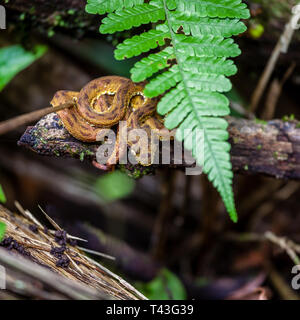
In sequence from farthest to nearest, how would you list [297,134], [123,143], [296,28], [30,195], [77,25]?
1. [30,195]
2. [296,28]
3. [77,25]
4. [297,134]
5. [123,143]

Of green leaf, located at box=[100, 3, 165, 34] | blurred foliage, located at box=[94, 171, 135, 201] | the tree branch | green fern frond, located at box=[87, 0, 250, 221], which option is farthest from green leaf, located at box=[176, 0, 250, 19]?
blurred foliage, located at box=[94, 171, 135, 201]

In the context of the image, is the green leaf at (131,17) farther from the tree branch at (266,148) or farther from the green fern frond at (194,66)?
the tree branch at (266,148)

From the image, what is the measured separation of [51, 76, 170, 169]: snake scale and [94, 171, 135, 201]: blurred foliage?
1149 mm

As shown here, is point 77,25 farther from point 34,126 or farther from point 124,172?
point 124,172

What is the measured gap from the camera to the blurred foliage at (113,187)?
2975 millimetres

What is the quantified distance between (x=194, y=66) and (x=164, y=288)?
180 centimetres

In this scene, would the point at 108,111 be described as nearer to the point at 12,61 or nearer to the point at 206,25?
the point at 206,25

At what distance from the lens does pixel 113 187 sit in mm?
3059

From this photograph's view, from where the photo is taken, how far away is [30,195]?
11.3 feet

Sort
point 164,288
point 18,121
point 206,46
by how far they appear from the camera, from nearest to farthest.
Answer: point 18,121
point 206,46
point 164,288

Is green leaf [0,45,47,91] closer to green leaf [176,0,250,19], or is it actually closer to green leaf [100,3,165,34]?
green leaf [100,3,165,34]

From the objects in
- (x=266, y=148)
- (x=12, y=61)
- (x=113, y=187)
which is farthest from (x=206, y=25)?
(x=113, y=187)
